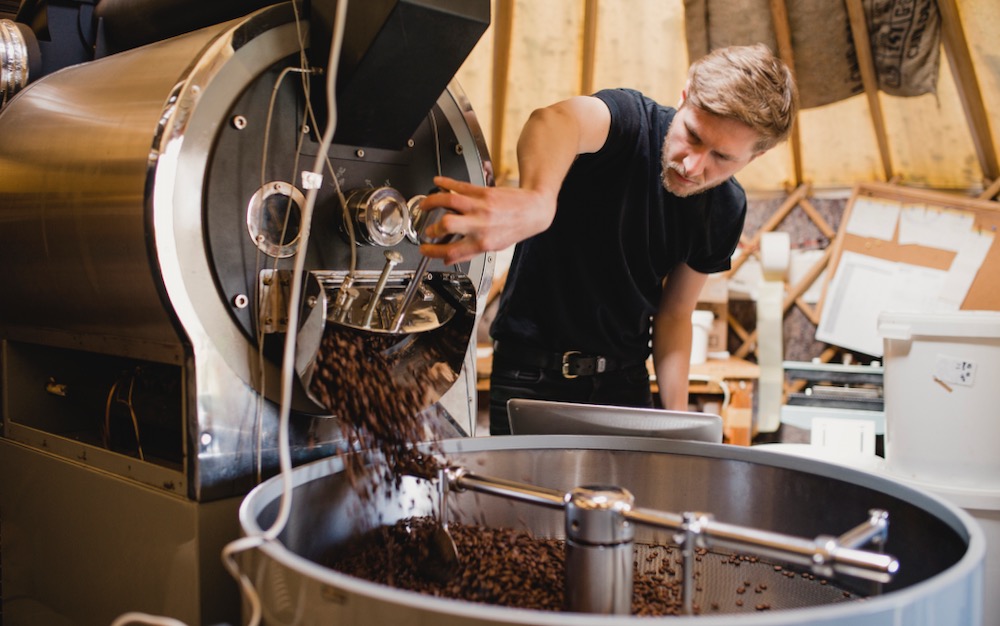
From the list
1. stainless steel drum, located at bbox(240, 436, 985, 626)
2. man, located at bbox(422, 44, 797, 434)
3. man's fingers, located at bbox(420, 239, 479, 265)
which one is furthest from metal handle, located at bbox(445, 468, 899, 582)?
man, located at bbox(422, 44, 797, 434)

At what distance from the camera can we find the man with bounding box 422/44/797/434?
1.29 m

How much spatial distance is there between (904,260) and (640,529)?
3.32 metres

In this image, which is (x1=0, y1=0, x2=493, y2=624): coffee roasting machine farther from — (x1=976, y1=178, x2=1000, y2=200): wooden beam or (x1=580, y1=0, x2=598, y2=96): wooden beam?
(x1=976, y1=178, x2=1000, y2=200): wooden beam

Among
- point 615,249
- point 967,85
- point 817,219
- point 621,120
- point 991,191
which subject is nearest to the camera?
point 621,120

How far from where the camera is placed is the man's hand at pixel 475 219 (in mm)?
807

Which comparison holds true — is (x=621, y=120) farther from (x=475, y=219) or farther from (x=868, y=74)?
(x=868, y=74)

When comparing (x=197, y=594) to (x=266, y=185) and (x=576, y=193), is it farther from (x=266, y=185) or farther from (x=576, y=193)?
(x=576, y=193)

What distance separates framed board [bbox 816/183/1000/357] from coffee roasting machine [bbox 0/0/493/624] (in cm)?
315

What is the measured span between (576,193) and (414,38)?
72cm

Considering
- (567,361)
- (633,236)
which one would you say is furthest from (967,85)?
(567,361)

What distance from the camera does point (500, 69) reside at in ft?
12.1

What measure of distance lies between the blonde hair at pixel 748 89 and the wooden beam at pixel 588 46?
231cm

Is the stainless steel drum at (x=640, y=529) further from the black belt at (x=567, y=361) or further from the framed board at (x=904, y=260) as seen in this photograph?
the framed board at (x=904, y=260)

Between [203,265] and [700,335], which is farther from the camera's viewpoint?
[700,335]
